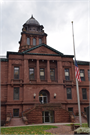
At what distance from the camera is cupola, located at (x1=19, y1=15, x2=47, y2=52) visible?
1839 inches

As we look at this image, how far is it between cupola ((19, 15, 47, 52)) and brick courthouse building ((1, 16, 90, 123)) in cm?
1080

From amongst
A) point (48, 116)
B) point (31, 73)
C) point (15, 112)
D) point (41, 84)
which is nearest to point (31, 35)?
point (31, 73)

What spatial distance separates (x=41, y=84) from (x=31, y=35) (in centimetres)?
1922

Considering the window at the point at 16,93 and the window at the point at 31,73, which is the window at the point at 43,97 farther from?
the window at the point at 16,93

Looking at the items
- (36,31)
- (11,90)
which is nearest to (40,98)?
(11,90)

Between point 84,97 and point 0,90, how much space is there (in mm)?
19179

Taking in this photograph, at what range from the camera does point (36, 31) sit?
1940 inches

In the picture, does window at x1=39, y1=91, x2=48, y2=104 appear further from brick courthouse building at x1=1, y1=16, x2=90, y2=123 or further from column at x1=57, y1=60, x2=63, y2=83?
column at x1=57, y1=60, x2=63, y2=83

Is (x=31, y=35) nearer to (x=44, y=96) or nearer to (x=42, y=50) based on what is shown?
(x=42, y=50)

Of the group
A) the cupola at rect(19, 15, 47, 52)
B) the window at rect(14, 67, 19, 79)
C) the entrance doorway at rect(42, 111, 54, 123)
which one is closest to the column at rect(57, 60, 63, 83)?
the entrance doorway at rect(42, 111, 54, 123)

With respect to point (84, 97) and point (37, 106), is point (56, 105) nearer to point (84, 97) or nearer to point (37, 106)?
point (37, 106)

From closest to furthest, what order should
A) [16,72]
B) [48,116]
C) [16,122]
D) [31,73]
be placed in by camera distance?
[16,122] < [48,116] < [16,72] < [31,73]

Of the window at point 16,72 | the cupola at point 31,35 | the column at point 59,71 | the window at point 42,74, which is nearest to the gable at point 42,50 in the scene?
the column at point 59,71

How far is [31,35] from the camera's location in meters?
47.9
